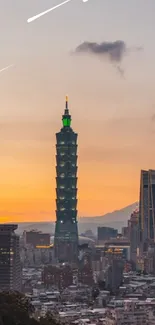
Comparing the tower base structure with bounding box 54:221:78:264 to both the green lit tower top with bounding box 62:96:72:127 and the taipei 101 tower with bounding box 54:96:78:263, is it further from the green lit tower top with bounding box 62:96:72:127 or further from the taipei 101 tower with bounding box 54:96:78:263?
the green lit tower top with bounding box 62:96:72:127

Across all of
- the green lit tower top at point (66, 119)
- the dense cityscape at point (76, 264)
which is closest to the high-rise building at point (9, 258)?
the dense cityscape at point (76, 264)

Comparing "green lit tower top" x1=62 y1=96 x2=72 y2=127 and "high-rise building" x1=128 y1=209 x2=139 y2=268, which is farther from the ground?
"green lit tower top" x1=62 y1=96 x2=72 y2=127

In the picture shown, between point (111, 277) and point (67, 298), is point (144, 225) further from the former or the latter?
point (67, 298)

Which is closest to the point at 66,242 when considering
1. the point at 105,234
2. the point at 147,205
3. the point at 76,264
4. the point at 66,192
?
the point at 66,192

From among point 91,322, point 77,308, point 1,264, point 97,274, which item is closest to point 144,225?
point 97,274

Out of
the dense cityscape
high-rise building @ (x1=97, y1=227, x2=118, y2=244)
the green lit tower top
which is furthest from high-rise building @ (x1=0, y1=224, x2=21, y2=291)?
high-rise building @ (x1=97, y1=227, x2=118, y2=244)

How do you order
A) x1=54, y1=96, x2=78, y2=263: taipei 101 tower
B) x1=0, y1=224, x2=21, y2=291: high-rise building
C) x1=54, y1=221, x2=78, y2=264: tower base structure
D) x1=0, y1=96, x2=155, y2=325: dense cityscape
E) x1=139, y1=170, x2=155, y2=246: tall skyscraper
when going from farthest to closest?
1. x1=139, y1=170, x2=155, y2=246: tall skyscraper
2. x1=54, y1=221, x2=78, y2=264: tower base structure
3. x1=54, y1=96, x2=78, y2=263: taipei 101 tower
4. x1=0, y1=224, x2=21, y2=291: high-rise building
5. x1=0, y1=96, x2=155, y2=325: dense cityscape

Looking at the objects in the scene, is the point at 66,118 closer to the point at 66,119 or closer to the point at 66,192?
the point at 66,119
